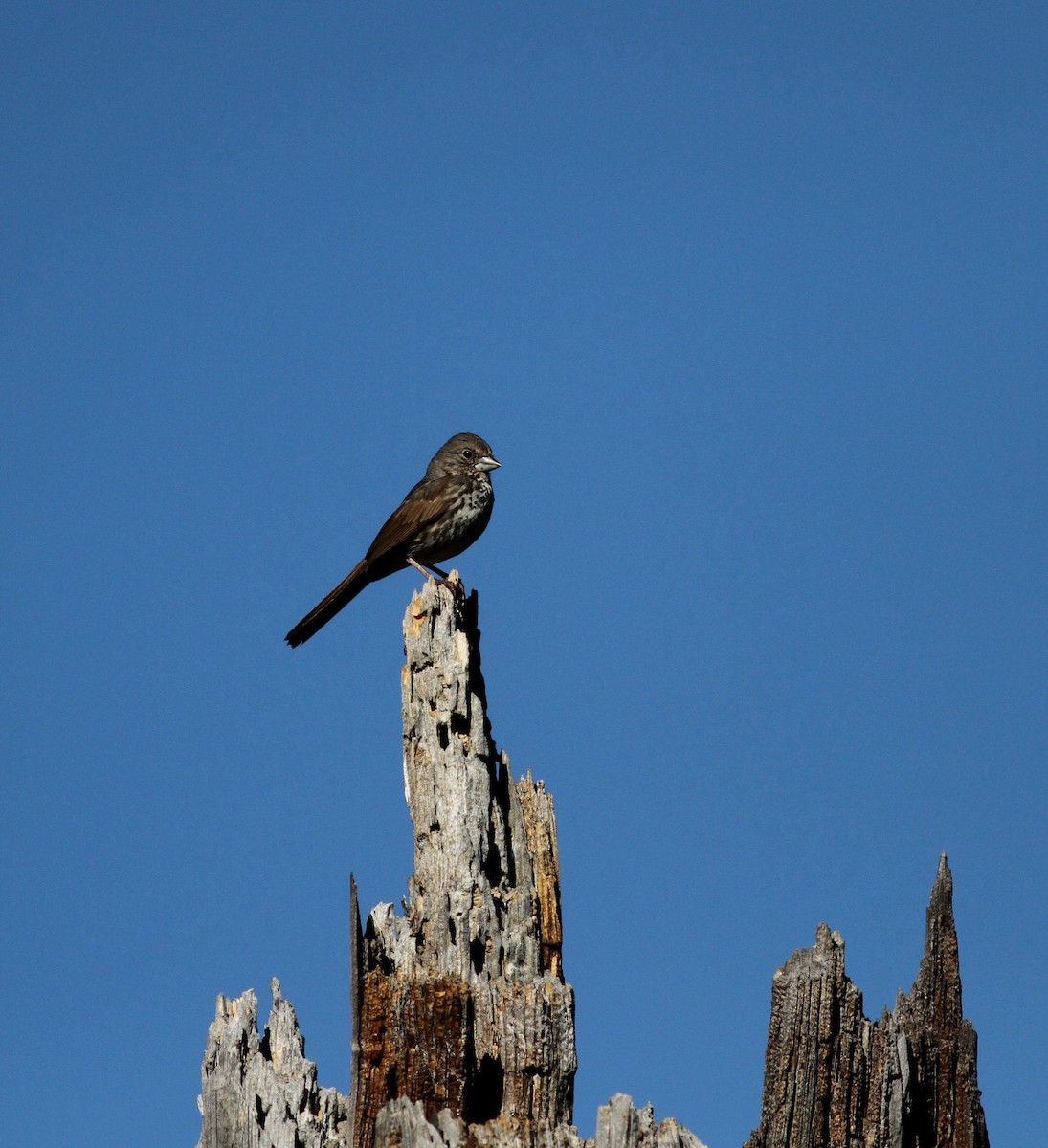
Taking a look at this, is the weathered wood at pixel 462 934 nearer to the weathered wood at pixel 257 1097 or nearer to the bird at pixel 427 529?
the weathered wood at pixel 257 1097

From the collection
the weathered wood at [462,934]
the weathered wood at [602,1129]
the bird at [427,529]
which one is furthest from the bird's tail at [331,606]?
the weathered wood at [602,1129]

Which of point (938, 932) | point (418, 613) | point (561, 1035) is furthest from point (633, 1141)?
point (418, 613)

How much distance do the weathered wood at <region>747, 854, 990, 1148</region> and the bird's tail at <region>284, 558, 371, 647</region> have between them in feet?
17.4

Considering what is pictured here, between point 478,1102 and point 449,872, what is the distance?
1.24 metres

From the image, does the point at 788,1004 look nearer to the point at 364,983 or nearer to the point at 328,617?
the point at 364,983

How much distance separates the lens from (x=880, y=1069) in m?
7.23

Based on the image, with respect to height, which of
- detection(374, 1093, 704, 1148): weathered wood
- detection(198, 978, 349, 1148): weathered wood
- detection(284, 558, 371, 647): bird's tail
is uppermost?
detection(284, 558, 371, 647): bird's tail

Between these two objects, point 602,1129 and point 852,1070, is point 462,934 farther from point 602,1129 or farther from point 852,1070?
point 852,1070

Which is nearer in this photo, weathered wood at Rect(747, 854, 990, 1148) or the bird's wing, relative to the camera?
weathered wood at Rect(747, 854, 990, 1148)

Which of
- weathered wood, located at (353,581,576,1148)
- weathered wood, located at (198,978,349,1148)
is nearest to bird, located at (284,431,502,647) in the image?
weathered wood, located at (353,581,576,1148)

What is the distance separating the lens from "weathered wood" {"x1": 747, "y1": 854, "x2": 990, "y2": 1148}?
7105 millimetres

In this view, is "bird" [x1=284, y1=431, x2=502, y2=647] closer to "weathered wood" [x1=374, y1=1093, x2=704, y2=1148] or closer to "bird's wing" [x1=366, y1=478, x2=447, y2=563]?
"bird's wing" [x1=366, y1=478, x2=447, y2=563]

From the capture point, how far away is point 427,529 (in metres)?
11.9

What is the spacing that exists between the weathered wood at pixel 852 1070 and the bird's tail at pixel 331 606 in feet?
17.4
